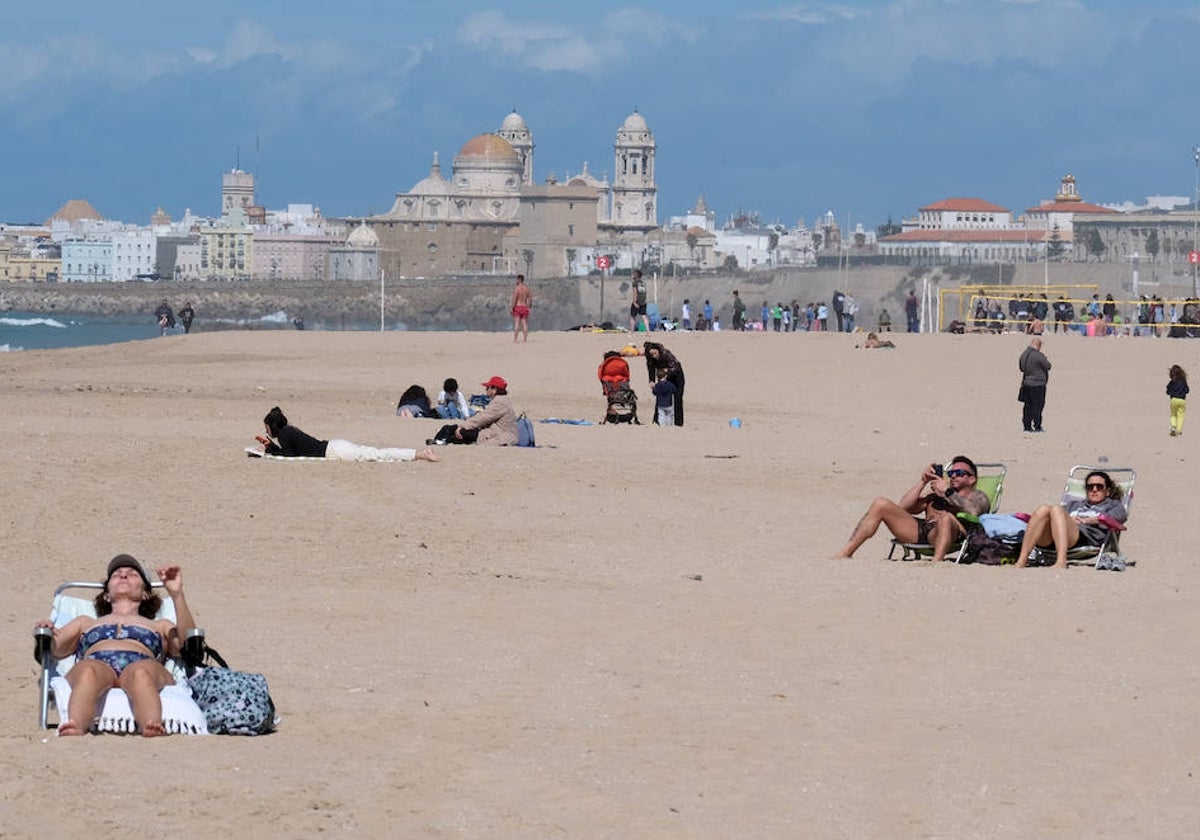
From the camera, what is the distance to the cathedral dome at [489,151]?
16588cm

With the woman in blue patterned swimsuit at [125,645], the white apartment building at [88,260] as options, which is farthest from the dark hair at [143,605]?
the white apartment building at [88,260]

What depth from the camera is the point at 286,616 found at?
933 centimetres

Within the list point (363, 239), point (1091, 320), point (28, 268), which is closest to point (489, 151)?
point (363, 239)

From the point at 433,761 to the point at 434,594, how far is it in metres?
3.37

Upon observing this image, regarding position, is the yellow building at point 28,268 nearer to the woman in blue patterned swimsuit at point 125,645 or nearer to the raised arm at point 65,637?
the woman in blue patterned swimsuit at point 125,645

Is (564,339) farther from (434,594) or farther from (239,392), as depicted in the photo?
(434,594)

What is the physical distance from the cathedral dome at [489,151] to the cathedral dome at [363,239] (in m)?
8.31

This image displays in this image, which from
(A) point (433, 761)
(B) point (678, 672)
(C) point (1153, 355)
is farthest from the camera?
(C) point (1153, 355)

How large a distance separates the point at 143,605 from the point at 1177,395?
46.8ft

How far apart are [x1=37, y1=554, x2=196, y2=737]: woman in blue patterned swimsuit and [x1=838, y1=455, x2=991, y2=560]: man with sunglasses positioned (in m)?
4.54

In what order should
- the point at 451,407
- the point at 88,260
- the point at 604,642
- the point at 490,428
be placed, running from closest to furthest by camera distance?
the point at 604,642
the point at 490,428
the point at 451,407
the point at 88,260

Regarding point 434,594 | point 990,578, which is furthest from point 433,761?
point 990,578

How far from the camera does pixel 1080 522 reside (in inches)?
454

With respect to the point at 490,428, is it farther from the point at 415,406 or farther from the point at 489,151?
the point at 489,151
